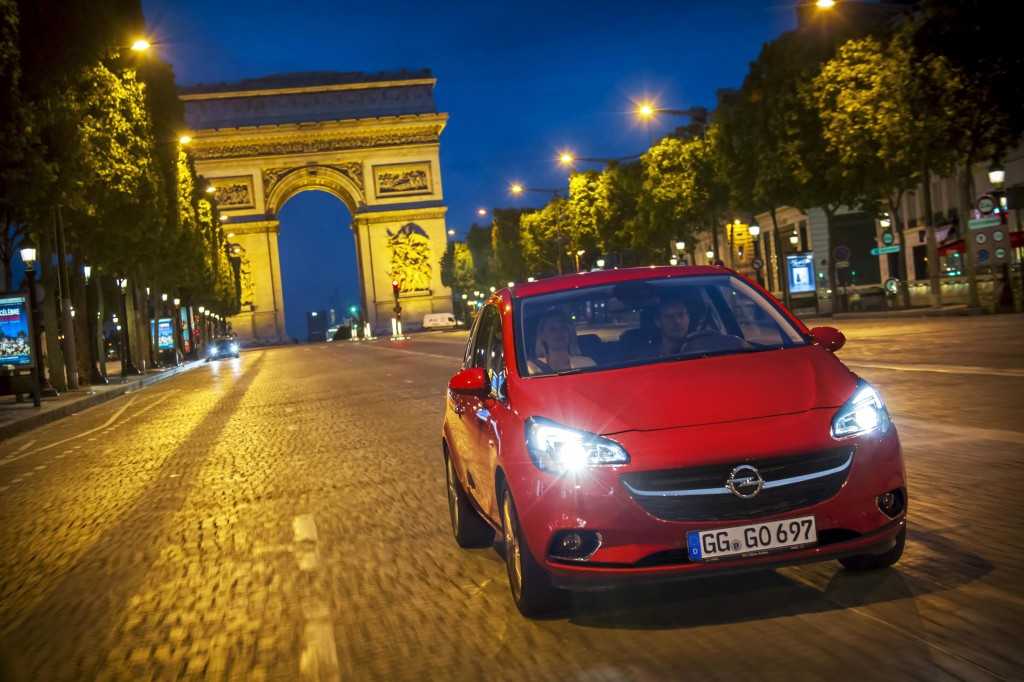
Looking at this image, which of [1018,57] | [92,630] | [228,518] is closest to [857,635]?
[92,630]

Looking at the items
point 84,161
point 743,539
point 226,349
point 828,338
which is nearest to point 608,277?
point 828,338

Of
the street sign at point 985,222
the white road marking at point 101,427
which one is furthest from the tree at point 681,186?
the white road marking at point 101,427

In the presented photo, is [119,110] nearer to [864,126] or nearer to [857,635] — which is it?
[864,126]

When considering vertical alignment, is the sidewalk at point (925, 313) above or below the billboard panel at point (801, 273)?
below

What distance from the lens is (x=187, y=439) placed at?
17.8 meters

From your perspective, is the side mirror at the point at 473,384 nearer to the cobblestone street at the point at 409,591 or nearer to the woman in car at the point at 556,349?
the woman in car at the point at 556,349

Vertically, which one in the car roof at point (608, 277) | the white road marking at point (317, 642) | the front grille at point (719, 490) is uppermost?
the car roof at point (608, 277)

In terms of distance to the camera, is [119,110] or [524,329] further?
[119,110]

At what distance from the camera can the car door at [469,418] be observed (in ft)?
22.5

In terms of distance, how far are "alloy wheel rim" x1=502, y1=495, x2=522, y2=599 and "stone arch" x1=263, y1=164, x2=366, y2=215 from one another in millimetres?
92115

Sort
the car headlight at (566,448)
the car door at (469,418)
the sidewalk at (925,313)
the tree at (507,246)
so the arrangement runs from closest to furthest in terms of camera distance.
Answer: the car headlight at (566,448), the car door at (469,418), the sidewalk at (925,313), the tree at (507,246)

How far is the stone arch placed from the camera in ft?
321

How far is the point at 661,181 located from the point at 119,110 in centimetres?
3320

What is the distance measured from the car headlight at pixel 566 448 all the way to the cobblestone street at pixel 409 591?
651mm
